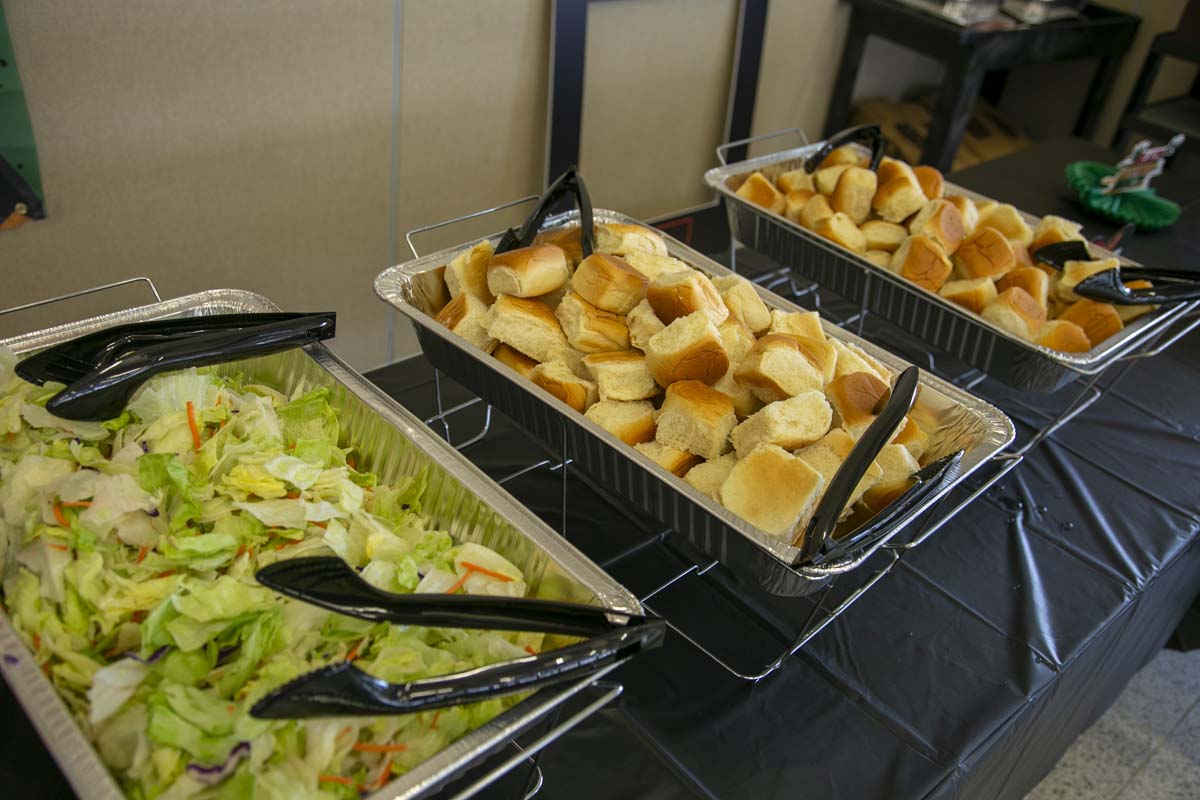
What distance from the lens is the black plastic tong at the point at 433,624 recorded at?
0.63 metres

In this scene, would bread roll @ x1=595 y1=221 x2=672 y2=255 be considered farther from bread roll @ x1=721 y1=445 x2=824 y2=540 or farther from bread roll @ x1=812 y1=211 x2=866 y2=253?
bread roll @ x1=721 y1=445 x2=824 y2=540

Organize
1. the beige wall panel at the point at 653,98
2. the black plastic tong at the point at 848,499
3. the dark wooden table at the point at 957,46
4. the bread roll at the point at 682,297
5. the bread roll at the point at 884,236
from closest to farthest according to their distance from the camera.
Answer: the black plastic tong at the point at 848,499
the bread roll at the point at 682,297
the bread roll at the point at 884,236
the beige wall panel at the point at 653,98
the dark wooden table at the point at 957,46

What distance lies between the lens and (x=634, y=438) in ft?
3.46

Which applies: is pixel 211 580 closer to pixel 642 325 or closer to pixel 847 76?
pixel 642 325

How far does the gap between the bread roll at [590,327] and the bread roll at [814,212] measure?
22.9 inches

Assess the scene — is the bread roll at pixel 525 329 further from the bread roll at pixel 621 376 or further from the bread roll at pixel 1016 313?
the bread roll at pixel 1016 313

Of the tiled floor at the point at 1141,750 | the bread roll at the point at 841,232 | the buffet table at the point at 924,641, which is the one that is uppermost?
the bread roll at the point at 841,232

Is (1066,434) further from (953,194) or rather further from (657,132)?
(657,132)

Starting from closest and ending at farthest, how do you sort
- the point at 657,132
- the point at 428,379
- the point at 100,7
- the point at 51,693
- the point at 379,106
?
the point at 51,693 → the point at 428,379 → the point at 100,7 → the point at 379,106 → the point at 657,132

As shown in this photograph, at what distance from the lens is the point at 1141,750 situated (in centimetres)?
176

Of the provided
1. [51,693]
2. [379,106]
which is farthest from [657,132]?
[51,693]

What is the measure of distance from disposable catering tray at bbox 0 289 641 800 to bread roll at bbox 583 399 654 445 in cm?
18

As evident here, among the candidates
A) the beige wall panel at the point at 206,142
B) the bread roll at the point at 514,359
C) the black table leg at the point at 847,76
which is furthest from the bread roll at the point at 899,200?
the black table leg at the point at 847,76

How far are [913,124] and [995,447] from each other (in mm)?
2612
